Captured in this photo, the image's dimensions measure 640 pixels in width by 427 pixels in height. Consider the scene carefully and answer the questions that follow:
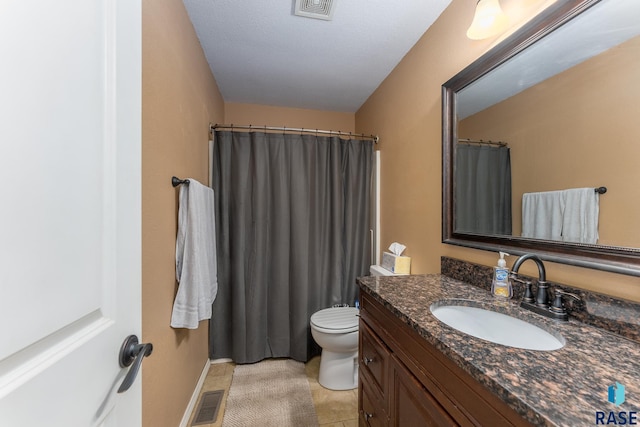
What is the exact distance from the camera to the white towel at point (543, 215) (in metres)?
0.88

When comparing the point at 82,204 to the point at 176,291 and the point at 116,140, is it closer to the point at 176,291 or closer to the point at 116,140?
the point at 116,140

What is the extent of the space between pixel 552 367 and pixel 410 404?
0.44 metres

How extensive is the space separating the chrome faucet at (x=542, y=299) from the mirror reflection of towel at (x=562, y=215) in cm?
12

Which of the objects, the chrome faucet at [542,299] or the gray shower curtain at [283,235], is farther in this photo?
the gray shower curtain at [283,235]

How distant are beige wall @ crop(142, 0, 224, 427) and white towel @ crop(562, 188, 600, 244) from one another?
1492 millimetres

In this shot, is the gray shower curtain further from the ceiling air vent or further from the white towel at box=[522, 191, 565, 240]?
the white towel at box=[522, 191, 565, 240]

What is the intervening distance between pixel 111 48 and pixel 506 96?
1.35 metres

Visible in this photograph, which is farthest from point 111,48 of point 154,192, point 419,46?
point 419,46

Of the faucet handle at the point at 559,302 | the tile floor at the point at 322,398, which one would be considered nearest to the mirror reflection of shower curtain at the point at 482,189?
the faucet handle at the point at 559,302

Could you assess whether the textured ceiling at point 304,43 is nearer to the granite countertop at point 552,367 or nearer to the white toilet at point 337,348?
the granite countertop at point 552,367

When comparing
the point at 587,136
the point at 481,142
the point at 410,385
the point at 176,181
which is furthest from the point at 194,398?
the point at 587,136

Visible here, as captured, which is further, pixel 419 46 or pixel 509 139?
pixel 419 46

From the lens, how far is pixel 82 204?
18.6 inches

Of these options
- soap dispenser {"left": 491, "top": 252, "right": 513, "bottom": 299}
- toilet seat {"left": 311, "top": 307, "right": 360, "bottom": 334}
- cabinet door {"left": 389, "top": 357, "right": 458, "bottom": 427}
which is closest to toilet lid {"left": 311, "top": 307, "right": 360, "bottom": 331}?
toilet seat {"left": 311, "top": 307, "right": 360, "bottom": 334}
